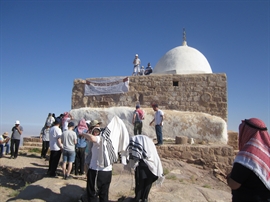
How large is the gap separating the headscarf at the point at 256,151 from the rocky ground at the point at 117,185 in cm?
202

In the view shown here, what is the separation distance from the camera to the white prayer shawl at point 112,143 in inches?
122

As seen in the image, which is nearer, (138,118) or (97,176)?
(97,176)

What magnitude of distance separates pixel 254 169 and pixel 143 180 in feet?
6.50

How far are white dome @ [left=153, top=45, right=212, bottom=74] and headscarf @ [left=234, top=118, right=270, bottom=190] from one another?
8.39 metres

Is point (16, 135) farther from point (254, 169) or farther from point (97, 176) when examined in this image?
point (254, 169)

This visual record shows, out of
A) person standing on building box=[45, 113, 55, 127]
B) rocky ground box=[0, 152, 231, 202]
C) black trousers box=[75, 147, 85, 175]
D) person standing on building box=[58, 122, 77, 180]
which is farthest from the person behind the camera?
person standing on building box=[45, 113, 55, 127]

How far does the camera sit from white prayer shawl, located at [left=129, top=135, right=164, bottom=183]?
350cm

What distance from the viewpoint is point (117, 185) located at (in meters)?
4.36

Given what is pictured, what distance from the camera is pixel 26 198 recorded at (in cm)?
388

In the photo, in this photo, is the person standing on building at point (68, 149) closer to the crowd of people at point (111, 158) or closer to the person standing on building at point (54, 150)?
the person standing on building at point (54, 150)

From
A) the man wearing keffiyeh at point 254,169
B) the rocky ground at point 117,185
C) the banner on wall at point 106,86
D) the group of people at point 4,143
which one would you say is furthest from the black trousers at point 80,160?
the banner on wall at point 106,86

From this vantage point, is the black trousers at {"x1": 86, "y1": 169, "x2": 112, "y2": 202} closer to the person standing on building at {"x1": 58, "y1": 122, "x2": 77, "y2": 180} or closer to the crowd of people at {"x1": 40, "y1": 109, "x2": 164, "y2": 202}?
the crowd of people at {"x1": 40, "y1": 109, "x2": 164, "y2": 202}

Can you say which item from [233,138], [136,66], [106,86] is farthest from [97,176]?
[136,66]

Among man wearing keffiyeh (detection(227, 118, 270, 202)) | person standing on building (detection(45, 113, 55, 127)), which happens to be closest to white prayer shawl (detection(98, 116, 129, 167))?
man wearing keffiyeh (detection(227, 118, 270, 202))
